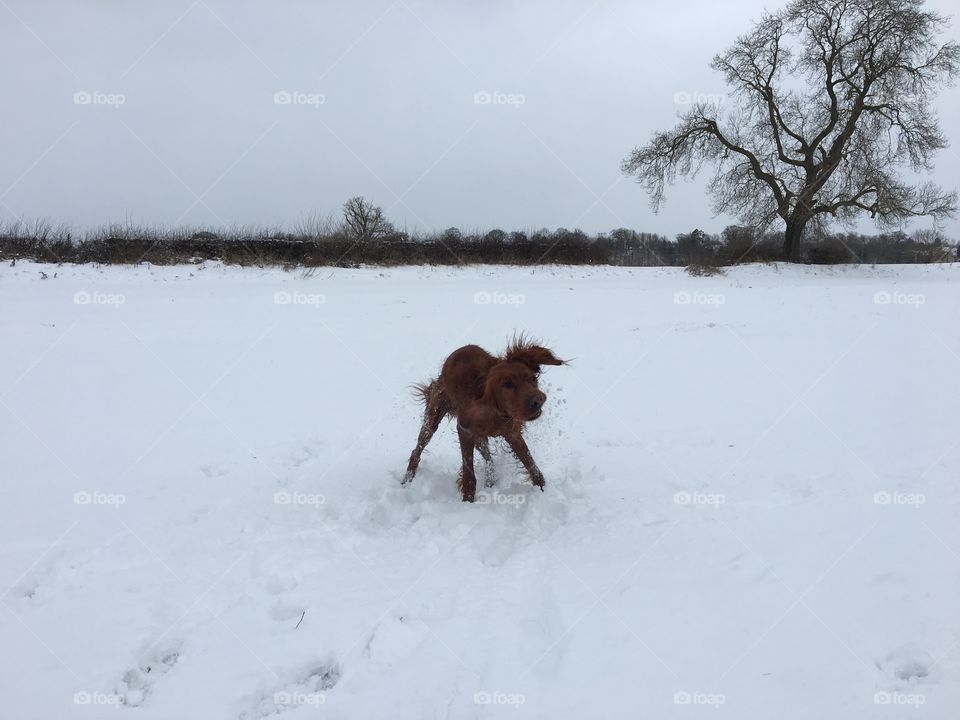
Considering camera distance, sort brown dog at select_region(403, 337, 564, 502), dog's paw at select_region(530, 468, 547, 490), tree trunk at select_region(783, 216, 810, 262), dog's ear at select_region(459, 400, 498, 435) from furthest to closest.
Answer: tree trunk at select_region(783, 216, 810, 262), dog's paw at select_region(530, 468, 547, 490), dog's ear at select_region(459, 400, 498, 435), brown dog at select_region(403, 337, 564, 502)

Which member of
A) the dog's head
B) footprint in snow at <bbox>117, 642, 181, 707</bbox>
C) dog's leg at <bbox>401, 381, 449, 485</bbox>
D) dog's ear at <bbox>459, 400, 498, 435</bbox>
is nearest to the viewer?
footprint in snow at <bbox>117, 642, 181, 707</bbox>

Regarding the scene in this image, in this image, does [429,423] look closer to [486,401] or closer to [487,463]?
[487,463]

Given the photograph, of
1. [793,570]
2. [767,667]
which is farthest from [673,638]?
[793,570]

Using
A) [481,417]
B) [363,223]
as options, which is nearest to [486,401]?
[481,417]

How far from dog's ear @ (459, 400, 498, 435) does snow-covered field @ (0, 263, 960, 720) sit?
1.89ft

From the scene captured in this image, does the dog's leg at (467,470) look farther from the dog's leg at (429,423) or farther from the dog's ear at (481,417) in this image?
the dog's leg at (429,423)

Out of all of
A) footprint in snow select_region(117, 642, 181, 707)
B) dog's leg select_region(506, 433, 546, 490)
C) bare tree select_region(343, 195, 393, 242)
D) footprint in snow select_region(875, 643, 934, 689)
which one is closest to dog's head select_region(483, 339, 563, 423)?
dog's leg select_region(506, 433, 546, 490)

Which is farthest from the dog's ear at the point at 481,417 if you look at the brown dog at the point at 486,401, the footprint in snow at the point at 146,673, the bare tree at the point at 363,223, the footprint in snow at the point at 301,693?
the bare tree at the point at 363,223

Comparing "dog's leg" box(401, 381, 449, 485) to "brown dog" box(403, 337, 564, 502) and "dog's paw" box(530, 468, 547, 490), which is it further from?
"dog's paw" box(530, 468, 547, 490)

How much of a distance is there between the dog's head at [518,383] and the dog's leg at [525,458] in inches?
16.6

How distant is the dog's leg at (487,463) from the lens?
4.13 m

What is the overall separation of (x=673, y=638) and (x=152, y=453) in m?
4.33

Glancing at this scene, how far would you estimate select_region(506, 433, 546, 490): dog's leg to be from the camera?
13.0 ft

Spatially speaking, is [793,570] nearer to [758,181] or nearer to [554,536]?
[554,536]
